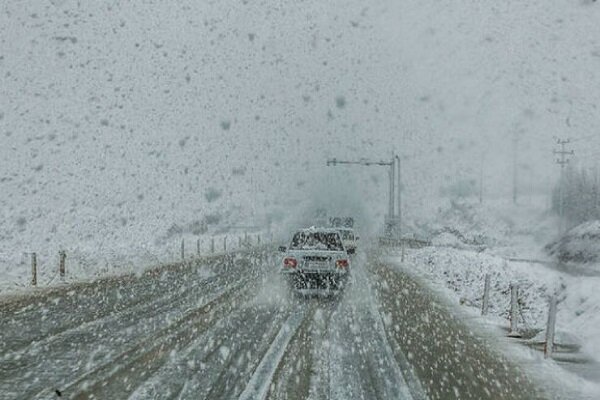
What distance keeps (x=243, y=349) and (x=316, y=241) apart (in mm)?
7801

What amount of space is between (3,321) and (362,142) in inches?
5095

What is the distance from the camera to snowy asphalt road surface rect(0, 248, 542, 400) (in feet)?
23.0

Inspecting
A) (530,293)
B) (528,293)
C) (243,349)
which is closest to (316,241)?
(528,293)

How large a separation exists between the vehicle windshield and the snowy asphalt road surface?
1.34 meters

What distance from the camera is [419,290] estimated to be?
1823 centimetres

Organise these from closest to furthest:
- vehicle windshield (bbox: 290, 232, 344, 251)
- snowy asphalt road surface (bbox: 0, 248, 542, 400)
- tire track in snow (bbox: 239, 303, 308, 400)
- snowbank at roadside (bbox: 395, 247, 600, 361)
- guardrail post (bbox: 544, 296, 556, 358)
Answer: tire track in snow (bbox: 239, 303, 308, 400), snowy asphalt road surface (bbox: 0, 248, 542, 400), guardrail post (bbox: 544, 296, 556, 358), snowbank at roadside (bbox: 395, 247, 600, 361), vehicle windshield (bbox: 290, 232, 344, 251)

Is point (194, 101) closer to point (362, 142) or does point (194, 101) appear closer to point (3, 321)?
point (362, 142)

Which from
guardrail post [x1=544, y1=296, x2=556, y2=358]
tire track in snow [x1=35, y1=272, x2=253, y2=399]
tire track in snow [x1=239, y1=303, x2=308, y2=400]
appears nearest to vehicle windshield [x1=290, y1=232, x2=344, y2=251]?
tire track in snow [x1=35, y1=272, x2=253, y2=399]

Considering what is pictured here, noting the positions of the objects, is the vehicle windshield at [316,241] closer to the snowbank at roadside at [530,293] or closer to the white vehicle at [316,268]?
the white vehicle at [316,268]

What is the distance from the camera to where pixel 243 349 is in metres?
9.14

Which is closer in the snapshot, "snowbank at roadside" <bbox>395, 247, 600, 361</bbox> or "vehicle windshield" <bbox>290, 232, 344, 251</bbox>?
"snowbank at roadside" <bbox>395, 247, 600, 361</bbox>

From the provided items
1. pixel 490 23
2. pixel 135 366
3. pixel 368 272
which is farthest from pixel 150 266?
pixel 490 23

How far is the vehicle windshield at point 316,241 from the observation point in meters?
16.3

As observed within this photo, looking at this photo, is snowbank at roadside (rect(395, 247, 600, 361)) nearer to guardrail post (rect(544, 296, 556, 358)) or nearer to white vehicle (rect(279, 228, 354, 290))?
guardrail post (rect(544, 296, 556, 358))
